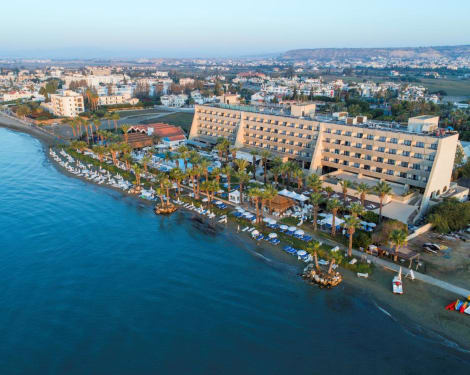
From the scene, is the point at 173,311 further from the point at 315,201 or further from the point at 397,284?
the point at 315,201

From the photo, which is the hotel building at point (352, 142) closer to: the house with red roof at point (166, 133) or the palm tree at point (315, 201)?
the house with red roof at point (166, 133)

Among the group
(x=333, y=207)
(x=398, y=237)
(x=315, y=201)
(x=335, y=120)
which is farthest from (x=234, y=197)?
(x=398, y=237)

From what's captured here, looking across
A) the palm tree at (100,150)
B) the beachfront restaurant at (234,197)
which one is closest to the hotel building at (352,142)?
the beachfront restaurant at (234,197)

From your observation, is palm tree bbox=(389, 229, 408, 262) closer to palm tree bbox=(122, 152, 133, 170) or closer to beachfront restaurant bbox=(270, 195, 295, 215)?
beachfront restaurant bbox=(270, 195, 295, 215)

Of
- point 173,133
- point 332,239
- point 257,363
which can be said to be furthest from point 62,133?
point 257,363

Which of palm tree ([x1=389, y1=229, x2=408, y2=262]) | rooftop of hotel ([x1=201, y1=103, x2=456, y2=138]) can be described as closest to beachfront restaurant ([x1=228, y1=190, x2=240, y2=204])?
rooftop of hotel ([x1=201, y1=103, x2=456, y2=138])

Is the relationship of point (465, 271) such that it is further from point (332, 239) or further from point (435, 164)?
point (435, 164)
